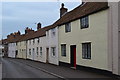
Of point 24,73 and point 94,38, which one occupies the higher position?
point 94,38

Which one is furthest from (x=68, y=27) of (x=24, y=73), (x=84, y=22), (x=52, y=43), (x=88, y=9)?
(x=24, y=73)

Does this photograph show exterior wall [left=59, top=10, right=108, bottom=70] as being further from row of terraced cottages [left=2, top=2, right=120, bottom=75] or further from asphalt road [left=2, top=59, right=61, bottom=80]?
asphalt road [left=2, top=59, right=61, bottom=80]

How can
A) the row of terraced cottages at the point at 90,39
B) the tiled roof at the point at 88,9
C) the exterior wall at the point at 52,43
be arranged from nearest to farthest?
1. the row of terraced cottages at the point at 90,39
2. the tiled roof at the point at 88,9
3. the exterior wall at the point at 52,43

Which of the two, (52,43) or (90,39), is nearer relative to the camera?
(90,39)

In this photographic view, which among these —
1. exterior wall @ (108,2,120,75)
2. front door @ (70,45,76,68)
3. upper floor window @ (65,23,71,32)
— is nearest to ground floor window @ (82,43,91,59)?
front door @ (70,45,76,68)

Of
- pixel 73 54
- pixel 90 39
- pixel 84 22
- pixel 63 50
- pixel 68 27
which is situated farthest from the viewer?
pixel 63 50

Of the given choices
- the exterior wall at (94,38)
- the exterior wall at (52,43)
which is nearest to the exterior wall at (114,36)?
the exterior wall at (94,38)

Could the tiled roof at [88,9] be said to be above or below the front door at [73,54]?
above

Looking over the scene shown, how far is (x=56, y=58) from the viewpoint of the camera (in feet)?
77.0

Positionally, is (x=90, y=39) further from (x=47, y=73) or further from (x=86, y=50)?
(x=47, y=73)

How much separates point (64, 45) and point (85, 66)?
5759mm

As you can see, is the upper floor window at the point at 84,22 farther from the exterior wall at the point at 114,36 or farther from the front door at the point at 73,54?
the exterior wall at the point at 114,36

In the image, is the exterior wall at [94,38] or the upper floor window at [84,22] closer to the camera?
the exterior wall at [94,38]

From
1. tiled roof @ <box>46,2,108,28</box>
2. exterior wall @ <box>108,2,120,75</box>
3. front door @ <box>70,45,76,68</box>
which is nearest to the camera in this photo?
exterior wall @ <box>108,2,120,75</box>
